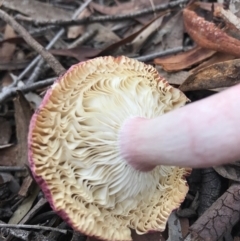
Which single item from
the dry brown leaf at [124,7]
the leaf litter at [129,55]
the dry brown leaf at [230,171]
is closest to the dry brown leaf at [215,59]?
the leaf litter at [129,55]

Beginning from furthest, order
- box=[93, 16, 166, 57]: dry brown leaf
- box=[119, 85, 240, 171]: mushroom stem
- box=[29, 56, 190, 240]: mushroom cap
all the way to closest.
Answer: box=[93, 16, 166, 57]: dry brown leaf
box=[29, 56, 190, 240]: mushroom cap
box=[119, 85, 240, 171]: mushroom stem

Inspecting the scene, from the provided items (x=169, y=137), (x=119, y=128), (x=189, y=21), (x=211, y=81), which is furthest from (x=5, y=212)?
(x=189, y=21)

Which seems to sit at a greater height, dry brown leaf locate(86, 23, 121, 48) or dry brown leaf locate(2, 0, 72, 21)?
dry brown leaf locate(2, 0, 72, 21)

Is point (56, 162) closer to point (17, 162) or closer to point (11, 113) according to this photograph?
point (17, 162)

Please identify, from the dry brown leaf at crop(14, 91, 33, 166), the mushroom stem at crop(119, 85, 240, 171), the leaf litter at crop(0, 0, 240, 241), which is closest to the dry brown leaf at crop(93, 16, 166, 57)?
the leaf litter at crop(0, 0, 240, 241)

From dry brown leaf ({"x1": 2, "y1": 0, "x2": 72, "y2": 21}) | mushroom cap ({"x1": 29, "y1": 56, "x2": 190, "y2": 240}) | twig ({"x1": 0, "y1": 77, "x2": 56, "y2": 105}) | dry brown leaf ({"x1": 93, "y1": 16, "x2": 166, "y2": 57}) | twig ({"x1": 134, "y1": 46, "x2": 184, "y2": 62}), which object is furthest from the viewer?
dry brown leaf ({"x1": 2, "y1": 0, "x2": 72, "y2": 21})

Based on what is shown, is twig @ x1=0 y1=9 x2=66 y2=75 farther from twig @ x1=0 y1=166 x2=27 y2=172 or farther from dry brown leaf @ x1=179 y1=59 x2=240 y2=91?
dry brown leaf @ x1=179 y1=59 x2=240 y2=91

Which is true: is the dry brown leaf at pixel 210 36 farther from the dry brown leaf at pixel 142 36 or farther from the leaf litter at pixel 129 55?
the dry brown leaf at pixel 142 36
